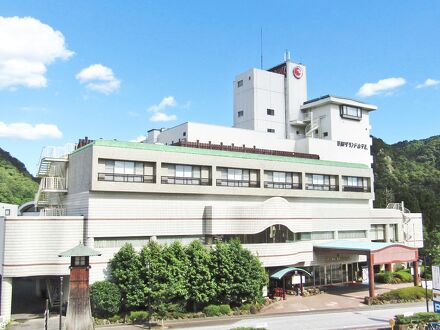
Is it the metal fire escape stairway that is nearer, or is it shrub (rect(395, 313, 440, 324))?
shrub (rect(395, 313, 440, 324))

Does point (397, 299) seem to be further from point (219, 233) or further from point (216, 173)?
point (216, 173)

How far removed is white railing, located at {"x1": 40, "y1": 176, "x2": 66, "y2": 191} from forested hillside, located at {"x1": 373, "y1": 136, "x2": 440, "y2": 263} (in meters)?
59.5

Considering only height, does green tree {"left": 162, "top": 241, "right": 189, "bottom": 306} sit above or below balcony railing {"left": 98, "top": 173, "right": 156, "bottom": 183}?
below

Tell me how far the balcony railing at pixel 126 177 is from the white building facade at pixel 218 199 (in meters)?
0.09

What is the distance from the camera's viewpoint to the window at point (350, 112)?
60834 millimetres

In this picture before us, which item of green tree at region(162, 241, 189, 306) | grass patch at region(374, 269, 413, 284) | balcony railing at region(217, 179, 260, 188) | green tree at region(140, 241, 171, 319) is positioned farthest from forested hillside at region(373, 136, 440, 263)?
green tree at region(140, 241, 171, 319)

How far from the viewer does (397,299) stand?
134 ft

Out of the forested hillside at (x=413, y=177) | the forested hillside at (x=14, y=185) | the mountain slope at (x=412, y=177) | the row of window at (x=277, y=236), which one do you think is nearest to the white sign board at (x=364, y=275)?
the row of window at (x=277, y=236)

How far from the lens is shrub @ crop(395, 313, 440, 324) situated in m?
29.3

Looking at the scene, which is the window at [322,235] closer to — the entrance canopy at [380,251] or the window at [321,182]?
the entrance canopy at [380,251]

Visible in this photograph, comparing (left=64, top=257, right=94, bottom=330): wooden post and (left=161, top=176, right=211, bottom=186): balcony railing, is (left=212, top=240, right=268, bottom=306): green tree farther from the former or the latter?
(left=64, top=257, right=94, bottom=330): wooden post

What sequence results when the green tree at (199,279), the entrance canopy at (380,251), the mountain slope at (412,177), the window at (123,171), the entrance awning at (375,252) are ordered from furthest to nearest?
the mountain slope at (412,177) < the entrance canopy at (380,251) < the entrance awning at (375,252) < the window at (123,171) < the green tree at (199,279)

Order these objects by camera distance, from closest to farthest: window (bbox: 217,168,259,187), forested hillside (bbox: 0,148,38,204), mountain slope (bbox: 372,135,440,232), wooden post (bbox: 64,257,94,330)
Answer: wooden post (bbox: 64,257,94,330) < window (bbox: 217,168,259,187) < mountain slope (bbox: 372,135,440,232) < forested hillside (bbox: 0,148,38,204)

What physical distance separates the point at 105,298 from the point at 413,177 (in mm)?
110972
